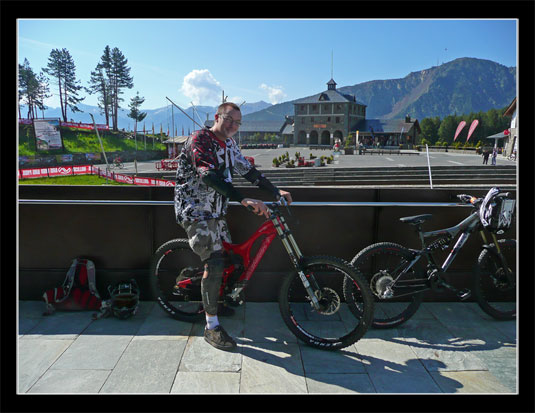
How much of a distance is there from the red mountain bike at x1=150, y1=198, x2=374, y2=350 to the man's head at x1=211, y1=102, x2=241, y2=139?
830mm

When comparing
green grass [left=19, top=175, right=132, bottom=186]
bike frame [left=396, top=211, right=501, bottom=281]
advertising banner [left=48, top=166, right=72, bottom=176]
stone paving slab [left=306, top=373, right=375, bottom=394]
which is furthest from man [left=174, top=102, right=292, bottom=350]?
advertising banner [left=48, top=166, right=72, bottom=176]

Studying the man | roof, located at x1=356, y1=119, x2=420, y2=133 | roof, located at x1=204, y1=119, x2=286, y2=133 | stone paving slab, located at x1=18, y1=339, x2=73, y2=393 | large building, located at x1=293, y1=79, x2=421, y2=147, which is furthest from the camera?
roof, located at x1=204, y1=119, x2=286, y2=133

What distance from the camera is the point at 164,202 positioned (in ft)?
14.3

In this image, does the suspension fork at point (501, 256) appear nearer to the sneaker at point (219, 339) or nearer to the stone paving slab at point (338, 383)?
the stone paving slab at point (338, 383)

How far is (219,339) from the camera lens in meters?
3.48

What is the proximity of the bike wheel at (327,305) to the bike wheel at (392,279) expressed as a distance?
11.5 inches

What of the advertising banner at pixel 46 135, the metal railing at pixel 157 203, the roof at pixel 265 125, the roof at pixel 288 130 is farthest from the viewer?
the roof at pixel 265 125

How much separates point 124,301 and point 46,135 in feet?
215

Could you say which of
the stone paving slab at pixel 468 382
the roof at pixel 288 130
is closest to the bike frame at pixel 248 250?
the stone paving slab at pixel 468 382

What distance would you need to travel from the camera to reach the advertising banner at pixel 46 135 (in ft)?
193

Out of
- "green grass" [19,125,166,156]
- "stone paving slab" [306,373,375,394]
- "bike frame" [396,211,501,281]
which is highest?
"green grass" [19,125,166,156]

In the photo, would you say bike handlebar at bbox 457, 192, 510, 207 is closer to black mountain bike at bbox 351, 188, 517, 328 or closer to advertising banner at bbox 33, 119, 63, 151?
black mountain bike at bbox 351, 188, 517, 328

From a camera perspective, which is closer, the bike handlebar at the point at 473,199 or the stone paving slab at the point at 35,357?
the stone paving slab at the point at 35,357

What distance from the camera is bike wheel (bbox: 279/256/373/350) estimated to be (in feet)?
11.3
